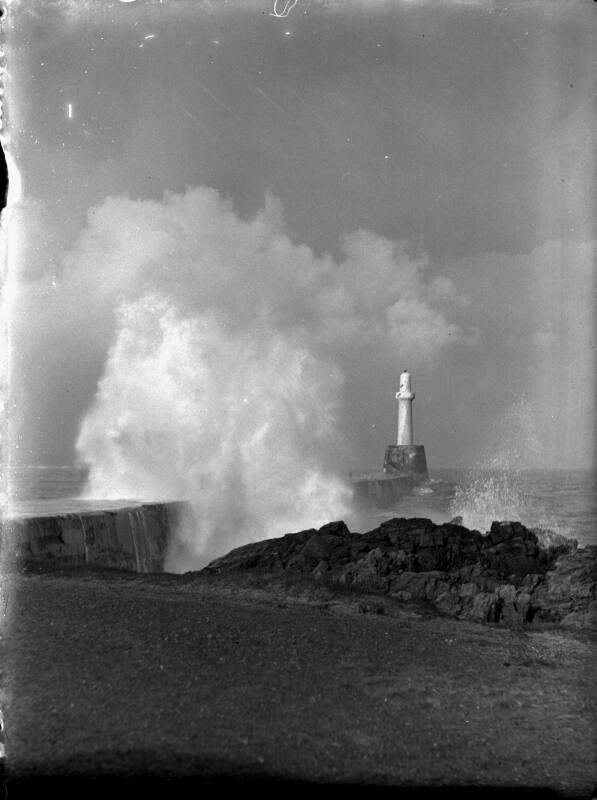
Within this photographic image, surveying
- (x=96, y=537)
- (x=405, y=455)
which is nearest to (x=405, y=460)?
(x=405, y=455)

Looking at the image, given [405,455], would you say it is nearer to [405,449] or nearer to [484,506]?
[405,449]

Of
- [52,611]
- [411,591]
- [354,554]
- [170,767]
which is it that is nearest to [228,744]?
[170,767]

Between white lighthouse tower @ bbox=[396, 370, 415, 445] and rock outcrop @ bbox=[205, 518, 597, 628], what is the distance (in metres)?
23.7

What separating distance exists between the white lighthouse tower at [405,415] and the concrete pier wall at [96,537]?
24.1m

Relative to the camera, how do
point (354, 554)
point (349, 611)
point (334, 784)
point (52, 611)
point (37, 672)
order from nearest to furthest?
point (334, 784), point (37, 672), point (52, 611), point (349, 611), point (354, 554)

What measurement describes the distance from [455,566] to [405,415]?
26.8 metres

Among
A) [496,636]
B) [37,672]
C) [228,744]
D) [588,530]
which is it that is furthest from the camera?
[588,530]

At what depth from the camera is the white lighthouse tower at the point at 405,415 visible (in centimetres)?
3388

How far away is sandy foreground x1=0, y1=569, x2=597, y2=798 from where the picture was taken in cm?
253

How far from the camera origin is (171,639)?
4.25m

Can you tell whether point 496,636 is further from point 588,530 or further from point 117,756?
point 588,530

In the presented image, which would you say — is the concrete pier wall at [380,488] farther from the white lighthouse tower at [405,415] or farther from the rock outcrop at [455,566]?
the rock outcrop at [455,566]

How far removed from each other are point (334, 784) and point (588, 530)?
1748 centimetres

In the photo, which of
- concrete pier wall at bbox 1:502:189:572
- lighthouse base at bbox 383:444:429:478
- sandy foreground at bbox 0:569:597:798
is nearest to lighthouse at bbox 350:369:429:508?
lighthouse base at bbox 383:444:429:478
